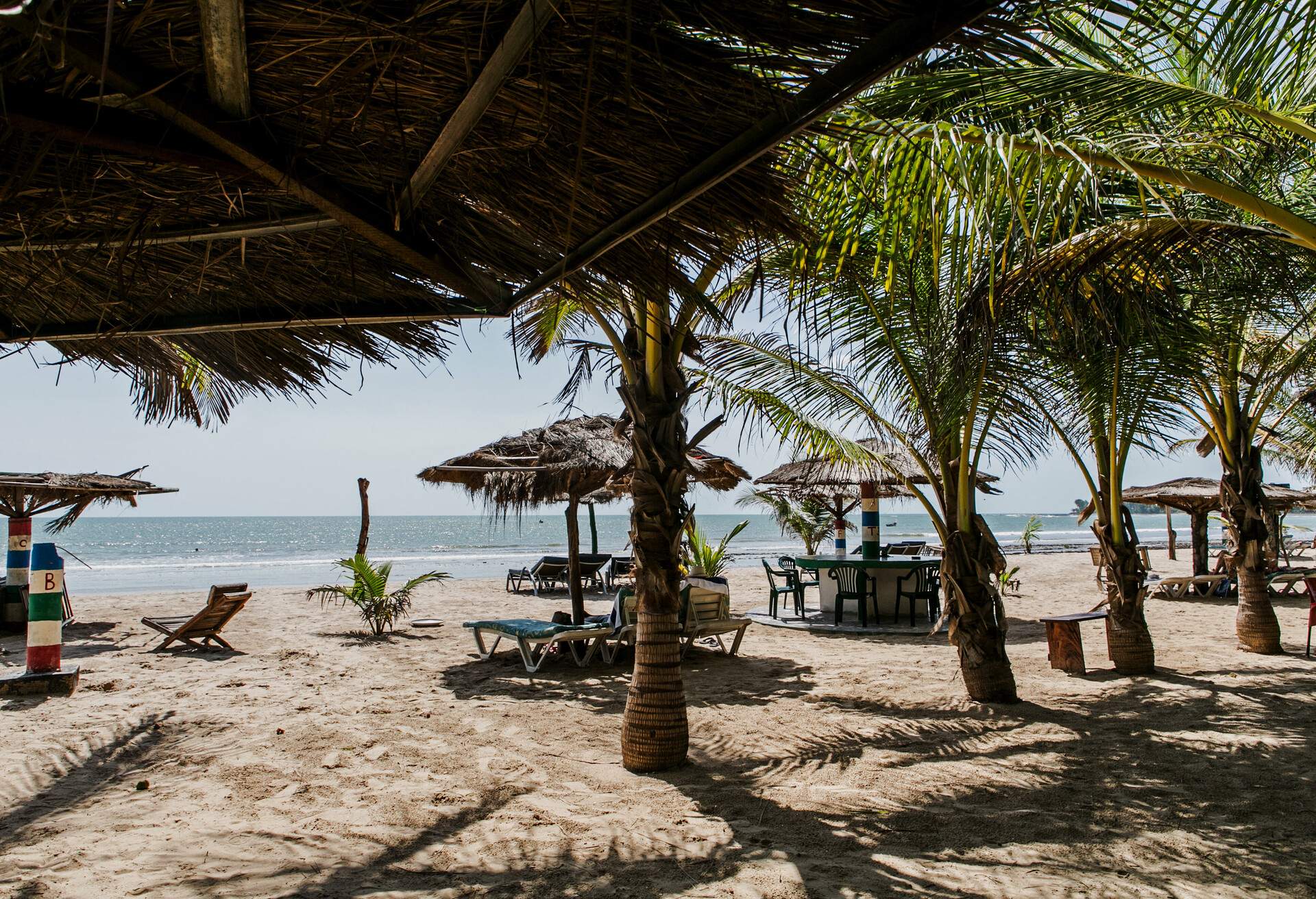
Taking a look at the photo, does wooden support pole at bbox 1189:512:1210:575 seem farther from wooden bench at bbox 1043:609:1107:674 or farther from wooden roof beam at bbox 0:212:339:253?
wooden roof beam at bbox 0:212:339:253

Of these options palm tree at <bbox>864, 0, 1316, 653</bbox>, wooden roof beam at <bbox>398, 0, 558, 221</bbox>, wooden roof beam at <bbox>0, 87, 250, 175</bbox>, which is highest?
palm tree at <bbox>864, 0, 1316, 653</bbox>

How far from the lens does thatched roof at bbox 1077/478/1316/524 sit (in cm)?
1509

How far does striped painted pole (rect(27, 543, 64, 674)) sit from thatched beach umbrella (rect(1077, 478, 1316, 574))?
49.3 ft

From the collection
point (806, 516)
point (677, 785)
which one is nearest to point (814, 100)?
point (677, 785)

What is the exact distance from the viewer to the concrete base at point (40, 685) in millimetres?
6746

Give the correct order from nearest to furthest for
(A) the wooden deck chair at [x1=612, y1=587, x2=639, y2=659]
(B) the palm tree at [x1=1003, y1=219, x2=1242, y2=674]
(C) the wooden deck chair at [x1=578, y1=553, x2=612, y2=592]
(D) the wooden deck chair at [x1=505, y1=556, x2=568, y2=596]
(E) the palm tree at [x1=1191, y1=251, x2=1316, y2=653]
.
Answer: (B) the palm tree at [x1=1003, y1=219, x2=1242, y2=674]
(E) the palm tree at [x1=1191, y1=251, x2=1316, y2=653]
(A) the wooden deck chair at [x1=612, y1=587, x2=639, y2=659]
(C) the wooden deck chair at [x1=578, y1=553, x2=612, y2=592]
(D) the wooden deck chair at [x1=505, y1=556, x2=568, y2=596]

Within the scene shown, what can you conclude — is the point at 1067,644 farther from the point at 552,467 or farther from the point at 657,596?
the point at 552,467

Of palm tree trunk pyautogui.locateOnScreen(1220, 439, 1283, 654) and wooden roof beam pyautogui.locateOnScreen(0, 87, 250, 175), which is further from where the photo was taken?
palm tree trunk pyautogui.locateOnScreen(1220, 439, 1283, 654)

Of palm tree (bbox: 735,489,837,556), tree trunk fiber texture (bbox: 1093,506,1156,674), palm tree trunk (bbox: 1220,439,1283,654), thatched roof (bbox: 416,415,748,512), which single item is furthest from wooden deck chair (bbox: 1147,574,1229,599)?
thatched roof (bbox: 416,415,748,512)

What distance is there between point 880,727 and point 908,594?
5.82m

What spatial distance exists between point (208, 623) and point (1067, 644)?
28.7 feet

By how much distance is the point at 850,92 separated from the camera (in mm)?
1618

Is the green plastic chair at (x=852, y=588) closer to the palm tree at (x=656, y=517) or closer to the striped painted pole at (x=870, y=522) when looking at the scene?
the striped painted pole at (x=870, y=522)

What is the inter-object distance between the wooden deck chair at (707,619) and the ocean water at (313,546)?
222cm
